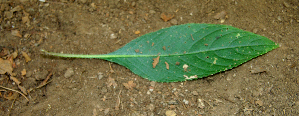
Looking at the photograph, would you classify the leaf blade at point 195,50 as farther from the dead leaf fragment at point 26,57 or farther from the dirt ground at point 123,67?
the dead leaf fragment at point 26,57

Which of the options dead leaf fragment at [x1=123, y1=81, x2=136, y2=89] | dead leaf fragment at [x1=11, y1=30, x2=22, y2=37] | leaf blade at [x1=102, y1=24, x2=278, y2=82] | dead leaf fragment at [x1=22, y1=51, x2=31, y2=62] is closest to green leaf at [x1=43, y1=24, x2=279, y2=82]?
leaf blade at [x1=102, y1=24, x2=278, y2=82]

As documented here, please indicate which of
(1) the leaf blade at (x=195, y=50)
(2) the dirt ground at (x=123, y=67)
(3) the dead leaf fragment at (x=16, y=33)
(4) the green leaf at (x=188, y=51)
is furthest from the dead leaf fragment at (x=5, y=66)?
(1) the leaf blade at (x=195, y=50)

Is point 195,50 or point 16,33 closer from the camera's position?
point 195,50

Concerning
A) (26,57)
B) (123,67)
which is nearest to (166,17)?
(123,67)

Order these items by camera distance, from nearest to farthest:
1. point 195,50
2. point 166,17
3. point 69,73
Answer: point 195,50
point 69,73
point 166,17

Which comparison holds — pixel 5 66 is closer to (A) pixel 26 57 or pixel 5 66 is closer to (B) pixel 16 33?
(A) pixel 26 57

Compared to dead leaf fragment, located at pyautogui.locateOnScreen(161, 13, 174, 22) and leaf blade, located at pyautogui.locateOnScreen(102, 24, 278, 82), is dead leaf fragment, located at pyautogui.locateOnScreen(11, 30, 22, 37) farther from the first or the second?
dead leaf fragment, located at pyautogui.locateOnScreen(161, 13, 174, 22)

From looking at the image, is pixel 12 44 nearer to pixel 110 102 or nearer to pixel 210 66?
pixel 110 102
